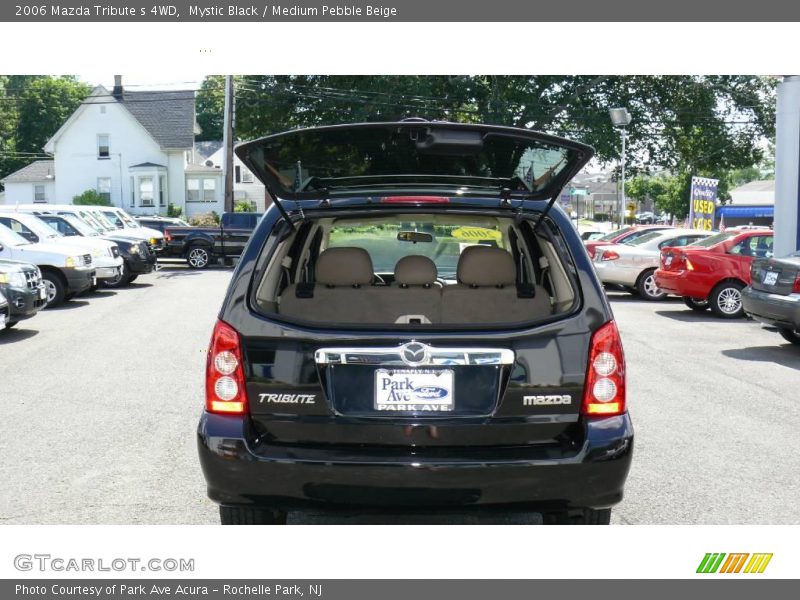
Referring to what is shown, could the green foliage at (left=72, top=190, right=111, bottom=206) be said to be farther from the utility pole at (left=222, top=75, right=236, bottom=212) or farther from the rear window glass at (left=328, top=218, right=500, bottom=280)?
the rear window glass at (left=328, top=218, right=500, bottom=280)

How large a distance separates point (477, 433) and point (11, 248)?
14.7m

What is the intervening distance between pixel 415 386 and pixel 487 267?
1205mm

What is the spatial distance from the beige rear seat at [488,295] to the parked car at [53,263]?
43.5ft

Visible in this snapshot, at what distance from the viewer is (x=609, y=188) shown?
180 metres

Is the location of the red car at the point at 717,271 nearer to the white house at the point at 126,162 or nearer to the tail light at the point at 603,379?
the tail light at the point at 603,379

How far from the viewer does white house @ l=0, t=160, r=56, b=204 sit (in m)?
63.9

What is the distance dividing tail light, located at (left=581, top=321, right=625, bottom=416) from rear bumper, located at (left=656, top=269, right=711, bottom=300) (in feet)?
41.1

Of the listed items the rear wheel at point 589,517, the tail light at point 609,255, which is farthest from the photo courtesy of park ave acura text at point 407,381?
the tail light at point 609,255

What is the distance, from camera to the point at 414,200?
4.30 meters

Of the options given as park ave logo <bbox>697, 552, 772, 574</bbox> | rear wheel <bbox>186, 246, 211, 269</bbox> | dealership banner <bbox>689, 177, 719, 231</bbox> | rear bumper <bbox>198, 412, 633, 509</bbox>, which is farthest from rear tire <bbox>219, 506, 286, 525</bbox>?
dealership banner <bbox>689, 177, 719, 231</bbox>

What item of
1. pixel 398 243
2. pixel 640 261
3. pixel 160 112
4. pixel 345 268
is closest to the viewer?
pixel 345 268

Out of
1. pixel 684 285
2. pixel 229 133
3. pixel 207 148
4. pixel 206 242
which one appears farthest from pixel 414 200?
pixel 207 148

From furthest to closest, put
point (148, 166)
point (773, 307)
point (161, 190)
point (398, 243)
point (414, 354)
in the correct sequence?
point (161, 190)
point (148, 166)
point (773, 307)
point (398, 243)
point (414, 354)

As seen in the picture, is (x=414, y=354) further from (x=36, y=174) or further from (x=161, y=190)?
(x=36, y=174)
